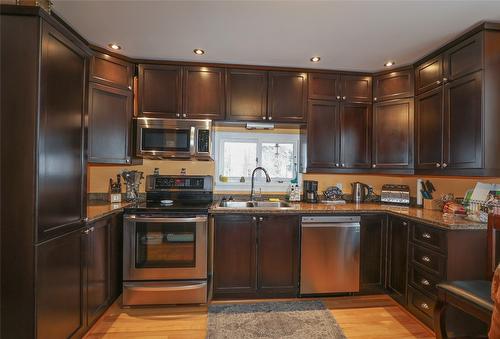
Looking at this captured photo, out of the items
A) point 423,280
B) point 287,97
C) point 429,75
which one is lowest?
point 423,280

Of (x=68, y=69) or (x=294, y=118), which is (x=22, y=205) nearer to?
(x=68, y=69)

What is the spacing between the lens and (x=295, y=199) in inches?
120

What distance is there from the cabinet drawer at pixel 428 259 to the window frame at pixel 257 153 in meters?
1.46

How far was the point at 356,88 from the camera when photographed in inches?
116

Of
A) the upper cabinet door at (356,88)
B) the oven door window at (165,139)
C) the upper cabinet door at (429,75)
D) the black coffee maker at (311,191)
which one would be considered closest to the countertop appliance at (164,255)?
the oven door window at (165,139)

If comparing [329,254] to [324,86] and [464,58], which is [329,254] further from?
[464,58]

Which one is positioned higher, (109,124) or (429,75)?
(429,75)

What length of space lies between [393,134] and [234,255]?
2169 millimetres

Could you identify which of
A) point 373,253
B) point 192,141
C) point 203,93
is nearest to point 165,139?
point 192,141

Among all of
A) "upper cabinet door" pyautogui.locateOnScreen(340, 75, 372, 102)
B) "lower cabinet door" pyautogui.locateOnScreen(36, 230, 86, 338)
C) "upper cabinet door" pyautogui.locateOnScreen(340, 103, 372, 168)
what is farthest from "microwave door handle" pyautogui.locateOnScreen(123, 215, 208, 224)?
"upper cabinet door" pyautogui.locateOnScreen(340, 75, 372, 102)

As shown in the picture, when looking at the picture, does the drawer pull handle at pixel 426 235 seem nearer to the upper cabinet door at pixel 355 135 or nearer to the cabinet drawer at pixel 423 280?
the cabinet drawer at pixel 423 280

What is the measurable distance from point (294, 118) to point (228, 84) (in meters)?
0.82

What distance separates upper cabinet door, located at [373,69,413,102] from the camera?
2.74 m

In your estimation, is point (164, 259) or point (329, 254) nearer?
point (164, 259)
